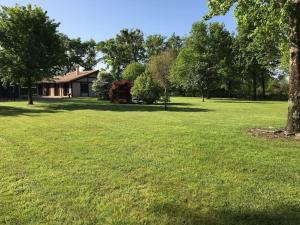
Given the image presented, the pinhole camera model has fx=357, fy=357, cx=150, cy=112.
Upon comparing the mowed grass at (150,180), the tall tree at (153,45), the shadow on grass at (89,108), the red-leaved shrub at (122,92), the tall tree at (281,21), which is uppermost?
the tall tree at (153,45)

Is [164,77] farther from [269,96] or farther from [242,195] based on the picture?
[242,195]

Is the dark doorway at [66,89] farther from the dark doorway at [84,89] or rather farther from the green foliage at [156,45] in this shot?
the green foliage at [156,45]

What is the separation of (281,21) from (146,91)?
66.4 feet


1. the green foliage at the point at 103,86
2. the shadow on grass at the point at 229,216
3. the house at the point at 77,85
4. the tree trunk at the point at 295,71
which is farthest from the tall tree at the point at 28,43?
the house at the point at 77,85

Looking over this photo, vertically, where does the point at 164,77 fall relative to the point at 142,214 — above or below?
above

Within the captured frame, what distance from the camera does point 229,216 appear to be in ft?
15.5

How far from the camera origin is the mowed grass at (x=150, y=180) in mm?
4793

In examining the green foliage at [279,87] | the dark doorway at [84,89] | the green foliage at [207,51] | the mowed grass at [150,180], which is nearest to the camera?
the mowed grass at [150,180]

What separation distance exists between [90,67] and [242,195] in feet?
278

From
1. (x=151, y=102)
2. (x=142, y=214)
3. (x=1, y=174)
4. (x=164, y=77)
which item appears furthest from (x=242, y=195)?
(x=164, y=77)

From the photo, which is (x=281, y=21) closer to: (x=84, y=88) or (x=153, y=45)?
(x=84, y=88)

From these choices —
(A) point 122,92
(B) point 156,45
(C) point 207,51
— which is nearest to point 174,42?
(B) point 156,45

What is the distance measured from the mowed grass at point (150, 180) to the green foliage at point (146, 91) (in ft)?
68.2

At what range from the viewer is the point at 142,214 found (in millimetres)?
4836
